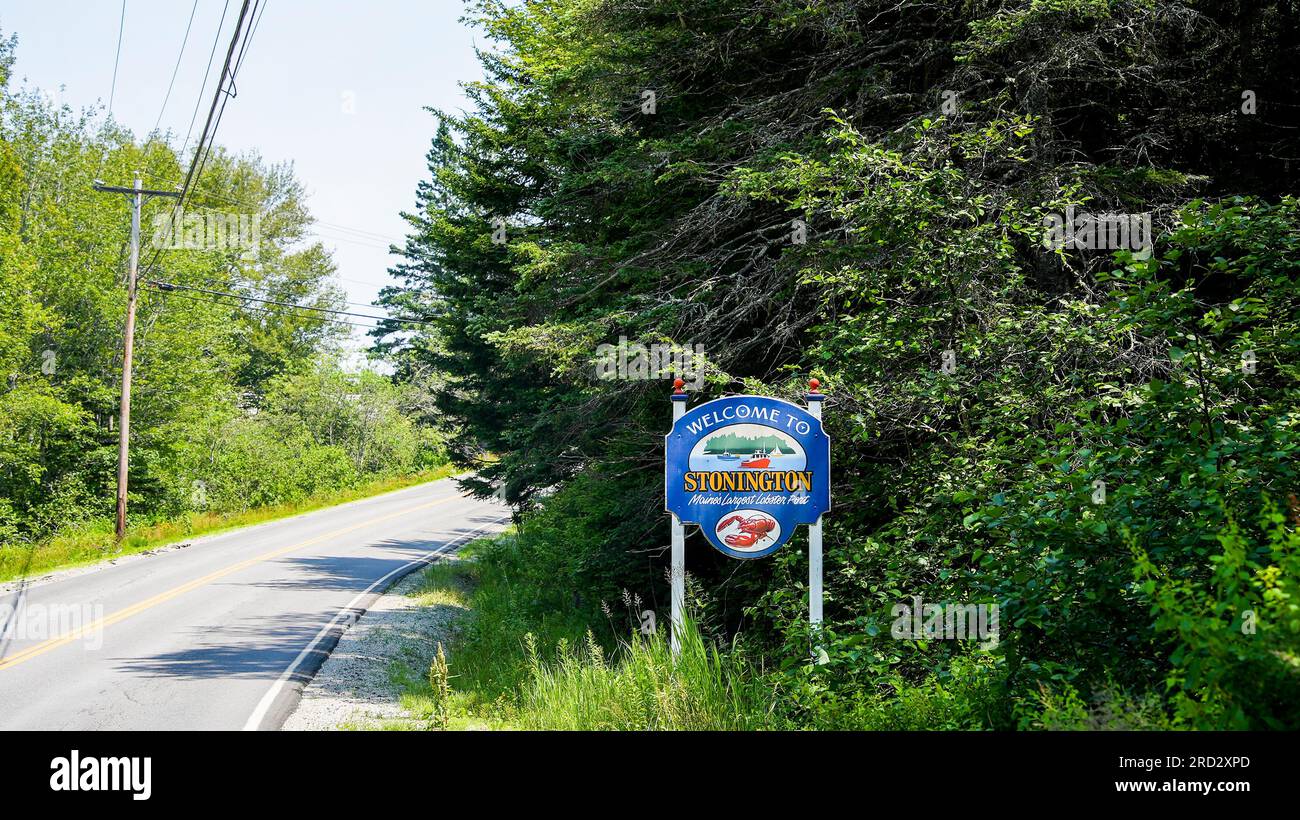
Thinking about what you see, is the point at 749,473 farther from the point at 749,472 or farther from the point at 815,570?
the point at 815,570

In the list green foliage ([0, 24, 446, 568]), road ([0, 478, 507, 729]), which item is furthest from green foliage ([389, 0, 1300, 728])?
green foliage ([0, 24, 446, 568])

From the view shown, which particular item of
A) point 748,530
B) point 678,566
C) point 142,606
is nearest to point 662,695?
point 678,566

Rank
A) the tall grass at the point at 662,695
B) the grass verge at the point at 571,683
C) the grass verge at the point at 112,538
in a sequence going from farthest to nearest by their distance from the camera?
1. the grass verge at the point at 112,538
2. the grass verge at the point at 571,683
3. the tall grass at the point at 662,695

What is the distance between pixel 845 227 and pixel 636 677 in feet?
15.7

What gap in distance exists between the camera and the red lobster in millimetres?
7902

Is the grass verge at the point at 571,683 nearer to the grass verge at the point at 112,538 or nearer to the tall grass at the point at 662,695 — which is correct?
the tall grass at the point at 662,695

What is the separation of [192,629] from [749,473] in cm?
1214

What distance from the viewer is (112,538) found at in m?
29.5

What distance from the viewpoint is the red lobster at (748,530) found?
7.90 metres

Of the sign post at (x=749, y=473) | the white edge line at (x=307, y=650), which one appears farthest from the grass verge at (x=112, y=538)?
the sign post at (x=749, y=473)

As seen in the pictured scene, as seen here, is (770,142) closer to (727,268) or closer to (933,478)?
(727,268)

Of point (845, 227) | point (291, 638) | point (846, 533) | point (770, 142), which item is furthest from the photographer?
point (291, 638)
